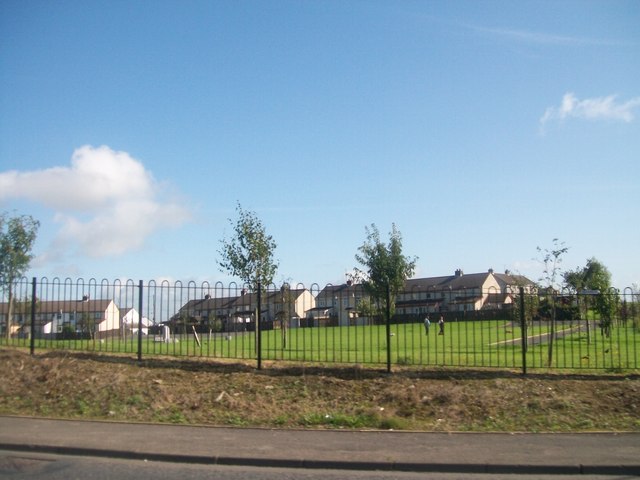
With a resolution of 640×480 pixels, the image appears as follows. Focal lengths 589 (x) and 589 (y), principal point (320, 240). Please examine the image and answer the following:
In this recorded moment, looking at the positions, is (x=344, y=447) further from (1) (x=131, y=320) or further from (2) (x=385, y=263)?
(2) (x=385, y=263)

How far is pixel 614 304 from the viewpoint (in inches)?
616

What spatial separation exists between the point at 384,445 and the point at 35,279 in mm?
10130

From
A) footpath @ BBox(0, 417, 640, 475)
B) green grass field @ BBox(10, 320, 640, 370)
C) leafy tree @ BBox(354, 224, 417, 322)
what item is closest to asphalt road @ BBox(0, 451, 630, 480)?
footpath @ BBox(0, 417, 640, 475)

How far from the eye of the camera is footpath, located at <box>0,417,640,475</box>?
7.94m

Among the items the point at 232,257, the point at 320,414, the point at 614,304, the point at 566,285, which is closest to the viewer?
the point at 320,414

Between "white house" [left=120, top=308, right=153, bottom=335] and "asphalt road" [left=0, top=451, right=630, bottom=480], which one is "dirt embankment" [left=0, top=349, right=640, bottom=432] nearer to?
"white house" [left=120, top=308, right=153, bottom=335]

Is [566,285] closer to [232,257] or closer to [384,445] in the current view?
[384,445]

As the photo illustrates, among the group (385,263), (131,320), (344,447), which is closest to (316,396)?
(344,447)

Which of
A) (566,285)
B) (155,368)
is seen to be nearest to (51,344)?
(155,368)

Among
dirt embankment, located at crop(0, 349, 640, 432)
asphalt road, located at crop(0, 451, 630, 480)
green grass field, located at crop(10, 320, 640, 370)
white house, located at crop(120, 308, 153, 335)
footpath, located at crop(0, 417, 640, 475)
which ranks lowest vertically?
asphalt road, located at crop(0, 451, 630, 480)

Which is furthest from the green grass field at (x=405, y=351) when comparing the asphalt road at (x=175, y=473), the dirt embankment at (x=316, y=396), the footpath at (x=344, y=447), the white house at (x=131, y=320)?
the asphalt road at (x=175, y=473)

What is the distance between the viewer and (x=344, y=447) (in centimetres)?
873

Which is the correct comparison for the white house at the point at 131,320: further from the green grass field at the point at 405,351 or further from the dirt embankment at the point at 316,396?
the dirt embankment at the point at 316,396

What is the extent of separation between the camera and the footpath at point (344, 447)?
7.94 metres
